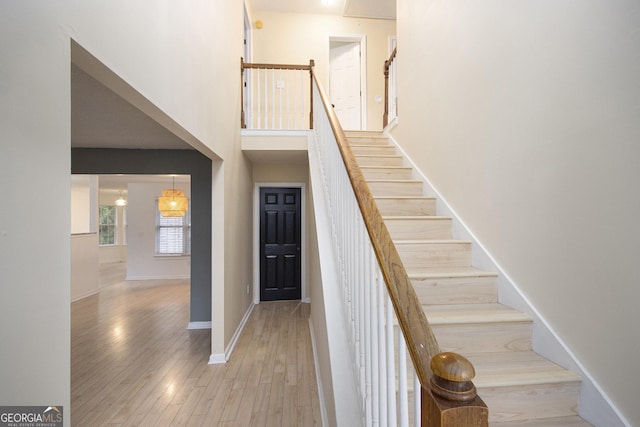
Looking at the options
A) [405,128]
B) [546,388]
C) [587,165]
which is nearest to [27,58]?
[587,165]

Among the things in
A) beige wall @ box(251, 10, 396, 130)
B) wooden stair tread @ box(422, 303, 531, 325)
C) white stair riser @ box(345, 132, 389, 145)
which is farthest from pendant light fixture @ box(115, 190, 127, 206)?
wooden stair tread @ box(422, 303, 531, 325)

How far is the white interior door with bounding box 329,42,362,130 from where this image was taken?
5473 millimetres

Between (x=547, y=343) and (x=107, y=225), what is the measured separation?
40.4ft

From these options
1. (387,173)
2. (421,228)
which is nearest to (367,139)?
(387,173)

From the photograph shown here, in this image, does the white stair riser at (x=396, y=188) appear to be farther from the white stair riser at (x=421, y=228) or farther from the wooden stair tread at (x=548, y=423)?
the wooden stair tread at (x=548, y=423)

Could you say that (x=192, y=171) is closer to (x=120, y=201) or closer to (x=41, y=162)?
(x=41, y=162)

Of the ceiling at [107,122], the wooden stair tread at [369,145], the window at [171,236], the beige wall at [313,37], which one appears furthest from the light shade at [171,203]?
the wooden stair tread at [369,145]

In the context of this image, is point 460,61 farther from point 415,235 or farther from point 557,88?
point 415,235

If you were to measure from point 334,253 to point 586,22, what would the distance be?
1.68 metres

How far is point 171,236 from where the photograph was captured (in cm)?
763

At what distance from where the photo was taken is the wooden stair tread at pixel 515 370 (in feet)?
4.23

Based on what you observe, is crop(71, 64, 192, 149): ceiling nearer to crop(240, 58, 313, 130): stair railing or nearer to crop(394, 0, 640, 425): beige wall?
crop(240, 58, 313, 130): stair railing

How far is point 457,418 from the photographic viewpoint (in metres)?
0.50

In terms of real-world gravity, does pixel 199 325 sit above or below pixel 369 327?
below
